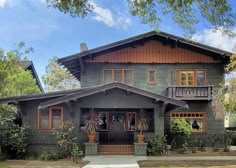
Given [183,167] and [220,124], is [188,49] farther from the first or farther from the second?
[183,167]

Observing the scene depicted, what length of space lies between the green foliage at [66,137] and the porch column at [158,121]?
4.34 metres

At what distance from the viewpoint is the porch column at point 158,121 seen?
1825cm

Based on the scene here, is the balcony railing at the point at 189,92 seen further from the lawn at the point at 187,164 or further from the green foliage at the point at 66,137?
the green foliage at the point at 66,137

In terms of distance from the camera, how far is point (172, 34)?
72.5 feet

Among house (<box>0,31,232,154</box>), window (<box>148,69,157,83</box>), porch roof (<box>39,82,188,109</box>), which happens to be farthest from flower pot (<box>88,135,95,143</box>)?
window (<box>148,69,157,83</box>)

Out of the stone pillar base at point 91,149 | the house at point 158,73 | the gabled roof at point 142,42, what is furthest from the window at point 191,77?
the stone pillar base at point 91,149

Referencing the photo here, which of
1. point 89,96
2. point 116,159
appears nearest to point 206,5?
point 116,159

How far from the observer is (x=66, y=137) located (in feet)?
57.8

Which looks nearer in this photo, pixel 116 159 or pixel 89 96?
pixel 116 159

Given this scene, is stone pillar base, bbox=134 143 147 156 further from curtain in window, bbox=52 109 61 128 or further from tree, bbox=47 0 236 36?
tree, bbox=47 0 236 36

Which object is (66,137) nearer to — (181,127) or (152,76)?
(181,127)

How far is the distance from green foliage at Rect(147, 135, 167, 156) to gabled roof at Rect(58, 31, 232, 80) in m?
6.95

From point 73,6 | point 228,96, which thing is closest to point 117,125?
point 228,96

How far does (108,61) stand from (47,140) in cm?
663
